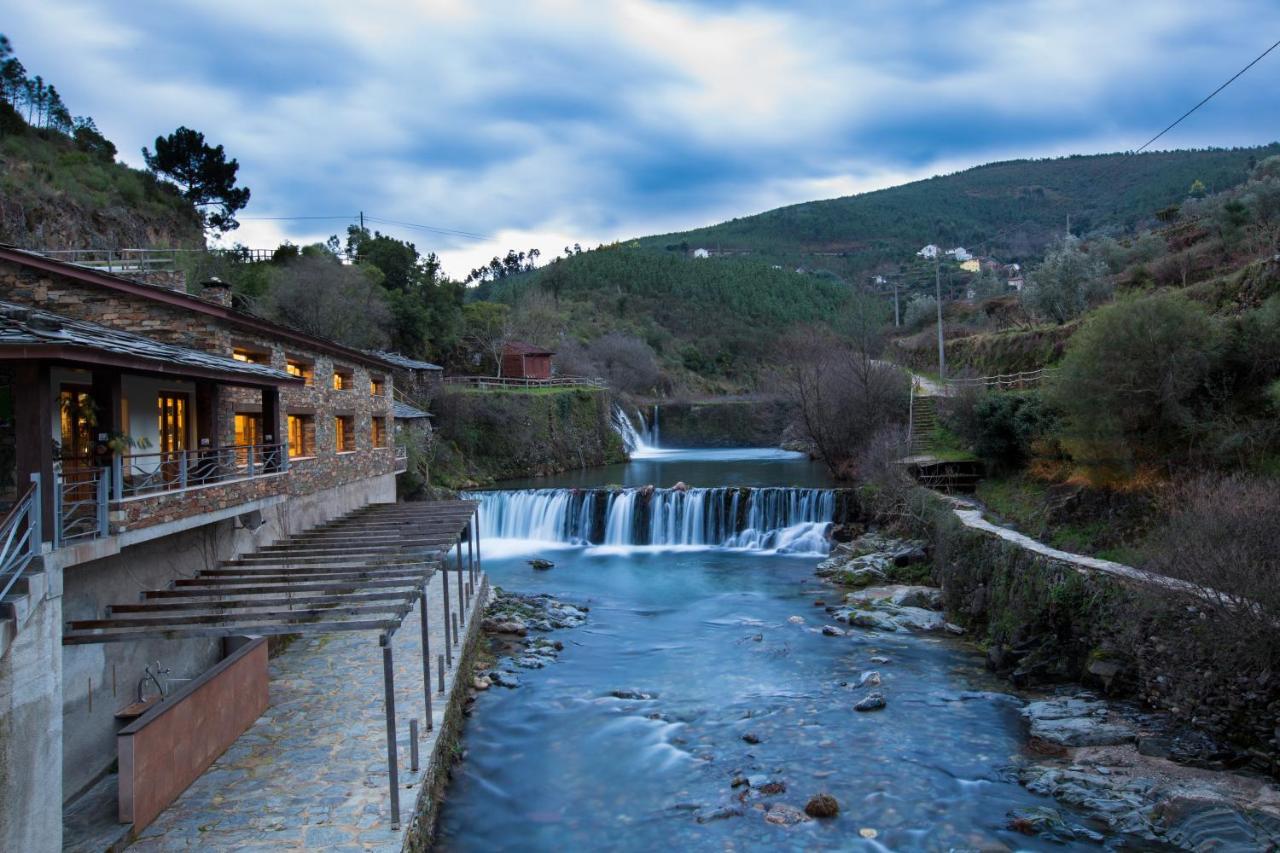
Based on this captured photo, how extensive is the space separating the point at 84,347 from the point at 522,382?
44758 mm

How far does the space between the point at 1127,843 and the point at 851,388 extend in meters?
26.8

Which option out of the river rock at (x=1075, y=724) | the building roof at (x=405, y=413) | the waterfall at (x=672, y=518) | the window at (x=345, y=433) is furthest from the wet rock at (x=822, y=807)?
the building roof at (x=405, y=413)

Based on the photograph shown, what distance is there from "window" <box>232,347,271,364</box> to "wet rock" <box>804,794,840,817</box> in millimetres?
12595

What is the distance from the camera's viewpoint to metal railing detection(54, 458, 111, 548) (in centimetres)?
821

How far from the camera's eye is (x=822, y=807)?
32.9ft

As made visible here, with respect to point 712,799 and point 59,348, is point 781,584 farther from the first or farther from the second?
point 59,348

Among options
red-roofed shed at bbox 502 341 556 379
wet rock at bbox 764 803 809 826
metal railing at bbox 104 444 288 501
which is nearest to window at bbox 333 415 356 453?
metal railing at bbox 104 444 288 501

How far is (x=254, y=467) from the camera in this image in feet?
46.6

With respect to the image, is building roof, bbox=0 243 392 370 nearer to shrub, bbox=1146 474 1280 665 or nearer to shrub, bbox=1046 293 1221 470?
shrub, bbox=1146 474 1280 665

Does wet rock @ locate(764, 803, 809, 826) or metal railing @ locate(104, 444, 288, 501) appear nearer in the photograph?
wet rock @ locate(764, 803, 809, 826)

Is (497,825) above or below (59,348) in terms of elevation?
below

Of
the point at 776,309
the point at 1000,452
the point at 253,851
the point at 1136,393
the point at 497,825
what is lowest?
the point at 497,825

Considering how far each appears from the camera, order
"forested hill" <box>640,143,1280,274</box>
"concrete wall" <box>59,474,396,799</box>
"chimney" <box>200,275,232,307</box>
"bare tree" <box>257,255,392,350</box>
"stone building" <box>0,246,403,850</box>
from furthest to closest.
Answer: "forested hill" <box>640,143,1280,274</box>
"bare tree" <box>257,255,392,350</box>
"chimney" <box>200,275,232,307</box>
"concrete wall" <box>59,474,396,799</box>
"stone building" <box>0,246,403,850</box>

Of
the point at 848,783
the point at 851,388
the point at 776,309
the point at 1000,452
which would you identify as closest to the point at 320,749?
the point at 848,783
